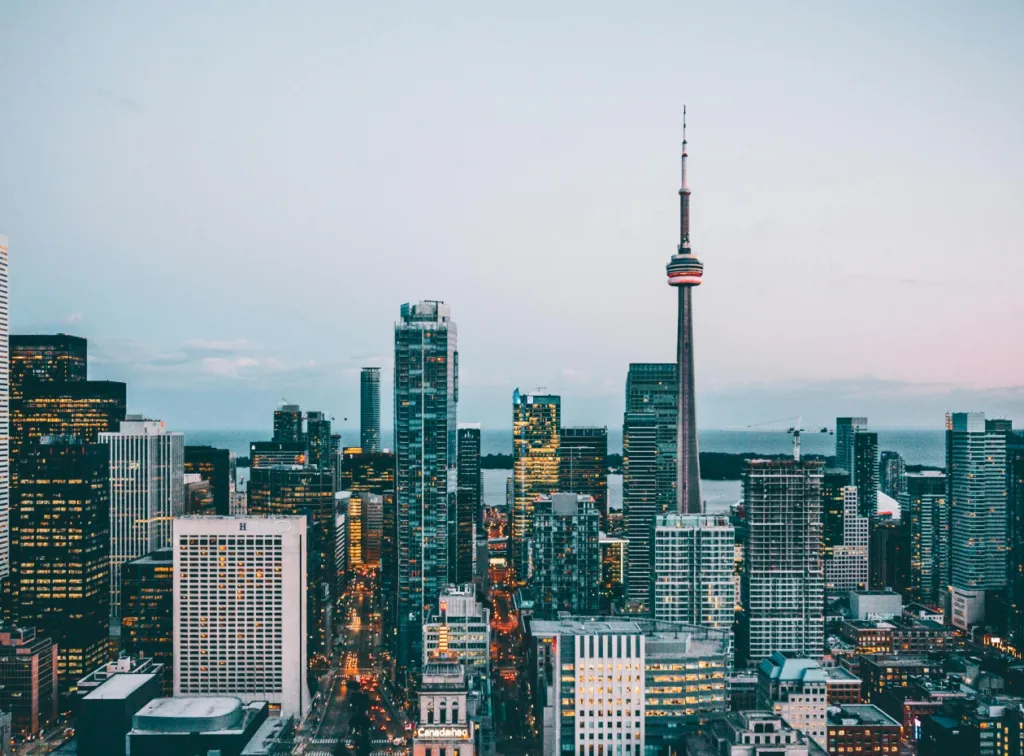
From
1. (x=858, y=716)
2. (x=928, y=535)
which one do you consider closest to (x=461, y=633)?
(x=858, y=716)

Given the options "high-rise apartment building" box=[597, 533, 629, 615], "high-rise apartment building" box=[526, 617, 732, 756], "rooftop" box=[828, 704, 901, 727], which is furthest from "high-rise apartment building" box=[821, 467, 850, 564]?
"high-rise apartment building" box=[526, 617, 732, 756]

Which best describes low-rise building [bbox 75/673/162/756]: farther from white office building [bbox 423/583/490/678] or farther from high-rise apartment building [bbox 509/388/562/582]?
high-rise apartment building [bbox 509/388/562/582]

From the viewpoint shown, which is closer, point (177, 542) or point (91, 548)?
point (177, 542)

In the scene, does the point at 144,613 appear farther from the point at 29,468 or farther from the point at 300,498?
the point at 300,498

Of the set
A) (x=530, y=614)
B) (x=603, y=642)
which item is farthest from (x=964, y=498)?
(x=603, y=642)

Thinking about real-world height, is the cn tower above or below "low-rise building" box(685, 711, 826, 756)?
above

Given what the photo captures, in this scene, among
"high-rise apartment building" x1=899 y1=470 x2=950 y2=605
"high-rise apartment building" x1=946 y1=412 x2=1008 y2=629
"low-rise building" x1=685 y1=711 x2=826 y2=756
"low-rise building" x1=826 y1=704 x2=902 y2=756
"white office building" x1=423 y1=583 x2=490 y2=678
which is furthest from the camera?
"high-rise apartment building" x1=899 y1=470 x2=950 y2=605
